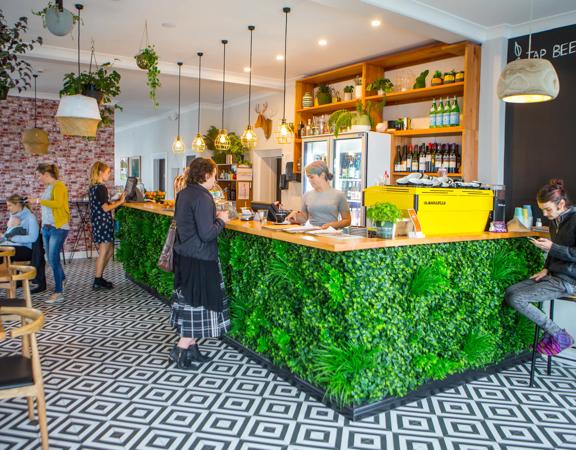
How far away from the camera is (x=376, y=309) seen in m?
2.96

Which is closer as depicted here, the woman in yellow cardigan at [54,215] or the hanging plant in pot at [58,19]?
the hanging plant in pot at [58,19]

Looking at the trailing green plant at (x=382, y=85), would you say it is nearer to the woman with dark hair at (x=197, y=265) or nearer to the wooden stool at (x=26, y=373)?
the woman with dark hair at (x=197, y=265)

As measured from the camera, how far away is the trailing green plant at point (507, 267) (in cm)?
373

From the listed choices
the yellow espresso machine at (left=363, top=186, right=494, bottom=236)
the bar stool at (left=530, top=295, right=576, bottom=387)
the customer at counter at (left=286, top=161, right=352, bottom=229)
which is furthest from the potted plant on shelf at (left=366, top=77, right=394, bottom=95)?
the bar stool at (left=530, top=295, right=576, bottom=387)

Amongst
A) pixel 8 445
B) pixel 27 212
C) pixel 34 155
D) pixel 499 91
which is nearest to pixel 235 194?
pixel 34 155

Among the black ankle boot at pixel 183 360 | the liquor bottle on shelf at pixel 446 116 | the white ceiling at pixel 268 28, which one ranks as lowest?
the black ankle boot at pixel 183 360

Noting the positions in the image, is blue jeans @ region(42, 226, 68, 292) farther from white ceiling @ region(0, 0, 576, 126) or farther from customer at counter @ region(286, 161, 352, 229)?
customer at counter @ region(286, 161, 352, 229)

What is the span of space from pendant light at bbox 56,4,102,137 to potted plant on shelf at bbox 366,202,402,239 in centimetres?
284

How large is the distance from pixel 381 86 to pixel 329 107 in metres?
1.14

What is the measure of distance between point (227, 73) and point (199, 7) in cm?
283

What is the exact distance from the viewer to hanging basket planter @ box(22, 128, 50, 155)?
27.1 ft

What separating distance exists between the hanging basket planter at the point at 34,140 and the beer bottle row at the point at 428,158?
604 centimetres

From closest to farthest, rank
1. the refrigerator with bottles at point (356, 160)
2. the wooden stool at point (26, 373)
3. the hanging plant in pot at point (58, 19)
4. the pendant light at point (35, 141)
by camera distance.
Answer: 1. the wooden stool at point (26, 373)
2. the hanging plant in pot at point (58, 19)
3. the refrigerator with bottles at point (356, 160)
4. the pendant light at point (35, 141)

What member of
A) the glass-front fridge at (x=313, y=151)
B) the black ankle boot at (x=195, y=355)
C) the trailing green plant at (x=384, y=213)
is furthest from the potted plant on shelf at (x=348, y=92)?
the black ankle boot at (x=195, y=355)
